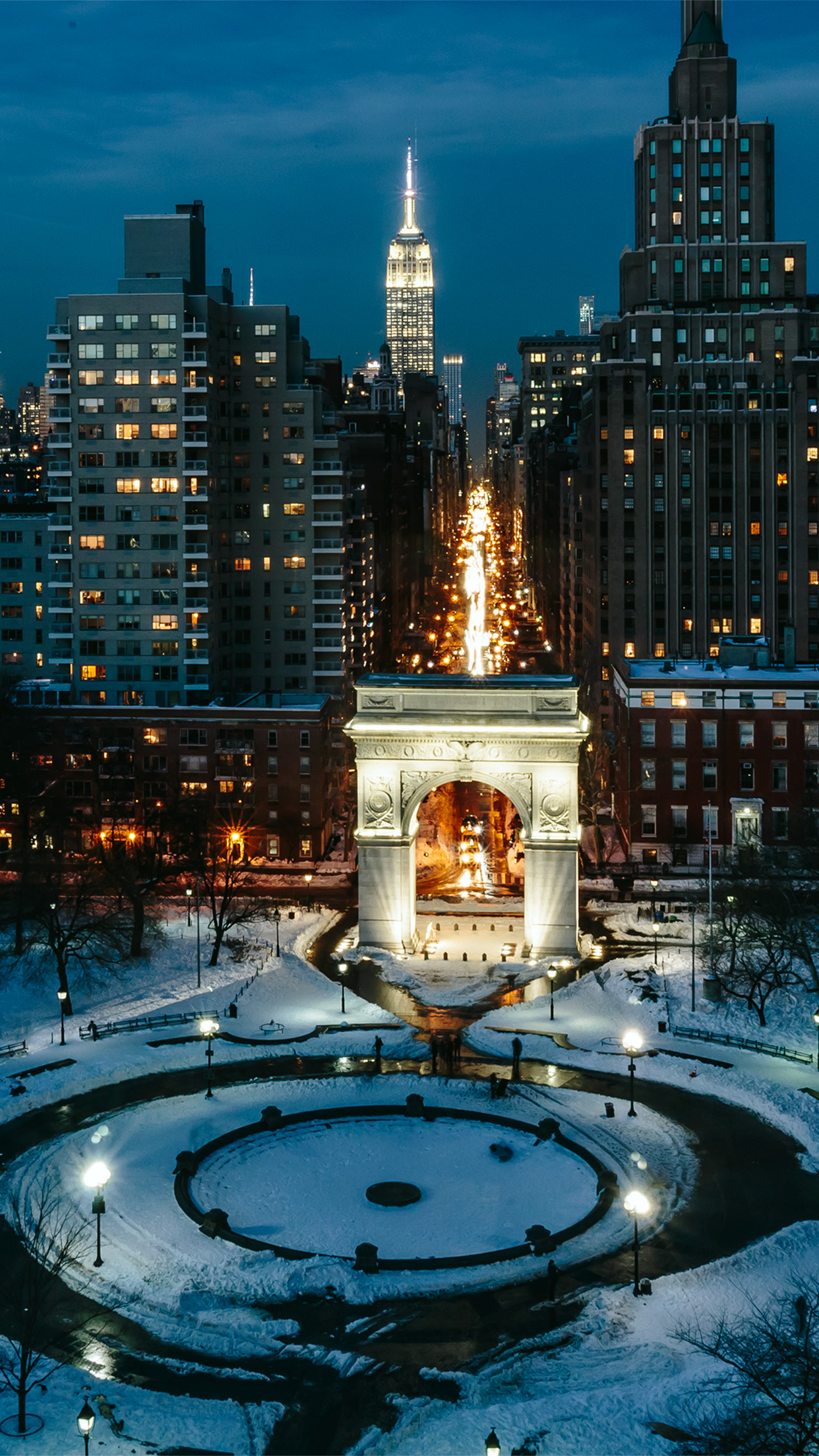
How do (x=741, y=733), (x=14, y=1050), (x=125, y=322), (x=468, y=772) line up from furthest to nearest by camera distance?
(x=125, y=322)
(x=741, y=733)
(x=468, y=772)
(x=14, y=1050)

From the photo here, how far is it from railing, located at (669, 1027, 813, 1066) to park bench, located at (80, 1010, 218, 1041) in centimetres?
1933

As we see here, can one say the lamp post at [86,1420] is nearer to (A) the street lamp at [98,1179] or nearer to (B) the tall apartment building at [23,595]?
(A) the street lamp at [98,1179]

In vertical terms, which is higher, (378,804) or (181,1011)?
(378,804)

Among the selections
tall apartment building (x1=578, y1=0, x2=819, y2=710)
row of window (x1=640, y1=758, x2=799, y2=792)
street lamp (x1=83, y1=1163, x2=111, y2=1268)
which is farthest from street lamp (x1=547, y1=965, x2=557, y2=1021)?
tall apartment building (x1=578, y1=0, x2=819, y2=710)

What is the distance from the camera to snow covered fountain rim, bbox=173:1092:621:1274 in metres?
40.7

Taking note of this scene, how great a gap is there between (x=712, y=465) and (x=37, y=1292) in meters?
94.3

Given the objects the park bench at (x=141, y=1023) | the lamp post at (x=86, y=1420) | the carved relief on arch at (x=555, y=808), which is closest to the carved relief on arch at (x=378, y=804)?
the carved relief on arch at (x=555, y=808)

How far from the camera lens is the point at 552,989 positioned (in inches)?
2618

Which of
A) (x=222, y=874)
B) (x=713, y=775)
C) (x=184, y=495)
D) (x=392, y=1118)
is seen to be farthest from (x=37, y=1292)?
(x=184, y=495)

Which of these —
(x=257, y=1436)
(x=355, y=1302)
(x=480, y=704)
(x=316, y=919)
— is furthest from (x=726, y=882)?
(x=257, y=1436)

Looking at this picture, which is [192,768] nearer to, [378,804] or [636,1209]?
[378,804]

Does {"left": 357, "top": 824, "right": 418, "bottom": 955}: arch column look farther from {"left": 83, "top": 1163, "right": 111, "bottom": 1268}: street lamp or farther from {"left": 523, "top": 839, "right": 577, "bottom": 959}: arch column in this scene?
{"left": 83, "top": 1163, "right": 111, "bottom": 1268}: street lamp

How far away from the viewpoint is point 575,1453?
32156 mm

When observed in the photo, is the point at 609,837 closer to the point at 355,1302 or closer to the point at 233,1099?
the point at 233,1099
